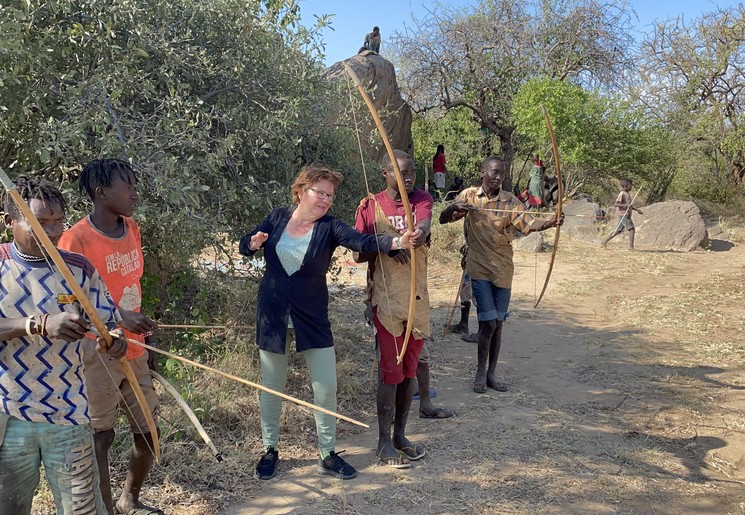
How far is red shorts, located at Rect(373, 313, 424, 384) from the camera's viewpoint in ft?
12.2

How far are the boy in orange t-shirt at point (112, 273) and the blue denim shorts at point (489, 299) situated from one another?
2799 millimetres

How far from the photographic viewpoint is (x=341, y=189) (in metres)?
5.80

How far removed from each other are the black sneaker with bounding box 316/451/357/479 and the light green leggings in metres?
0.04

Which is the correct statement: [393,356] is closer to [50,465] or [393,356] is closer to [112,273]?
[112,273]

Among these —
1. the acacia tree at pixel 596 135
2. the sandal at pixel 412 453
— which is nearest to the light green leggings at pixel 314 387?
the sandal at pixel 412 453

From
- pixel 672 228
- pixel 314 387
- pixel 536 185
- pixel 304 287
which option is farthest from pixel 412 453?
pixel 536 185

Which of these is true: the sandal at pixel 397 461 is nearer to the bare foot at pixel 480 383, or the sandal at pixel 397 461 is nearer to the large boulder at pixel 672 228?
the bare foot at pixel 480 383

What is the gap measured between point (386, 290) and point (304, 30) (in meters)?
2.55

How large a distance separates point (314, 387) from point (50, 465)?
4.99ft

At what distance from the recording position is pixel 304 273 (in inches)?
136

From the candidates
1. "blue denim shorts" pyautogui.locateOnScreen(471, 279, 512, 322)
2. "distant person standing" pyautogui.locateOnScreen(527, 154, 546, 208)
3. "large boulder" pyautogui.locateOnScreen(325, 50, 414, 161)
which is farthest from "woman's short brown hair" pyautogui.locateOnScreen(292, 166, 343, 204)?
"distant person standing" pyautogui.locateOnScreen(527, 154, 546, 208)

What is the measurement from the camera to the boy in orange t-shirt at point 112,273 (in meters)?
2.75

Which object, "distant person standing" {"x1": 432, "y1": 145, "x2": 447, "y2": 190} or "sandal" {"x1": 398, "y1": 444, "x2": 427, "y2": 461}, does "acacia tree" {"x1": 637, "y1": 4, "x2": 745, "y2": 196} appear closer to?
"distant person standing" {"x1": 432, "y1": 145, "x2": 447, "y2": 190}

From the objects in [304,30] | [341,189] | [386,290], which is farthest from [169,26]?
[386,290]
